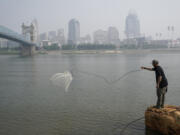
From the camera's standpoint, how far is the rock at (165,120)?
9.28 metres

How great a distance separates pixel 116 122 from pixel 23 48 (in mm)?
127971

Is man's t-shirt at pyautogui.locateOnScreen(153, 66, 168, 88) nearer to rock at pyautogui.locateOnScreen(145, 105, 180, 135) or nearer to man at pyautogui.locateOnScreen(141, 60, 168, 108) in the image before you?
man at pyautogui.locateOnScreen(141, 60, 168, 108)

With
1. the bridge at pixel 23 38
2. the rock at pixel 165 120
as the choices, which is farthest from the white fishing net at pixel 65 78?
the bridge at pixel 23 38

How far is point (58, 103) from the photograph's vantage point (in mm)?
17734

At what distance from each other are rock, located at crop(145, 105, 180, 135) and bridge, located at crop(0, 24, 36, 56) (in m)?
79.8

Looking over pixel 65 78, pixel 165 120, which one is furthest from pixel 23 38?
pixel 165 120

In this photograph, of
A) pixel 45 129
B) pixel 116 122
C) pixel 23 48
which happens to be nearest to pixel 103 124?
pixel 116 122

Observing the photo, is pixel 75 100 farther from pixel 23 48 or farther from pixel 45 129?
pixel 23 48

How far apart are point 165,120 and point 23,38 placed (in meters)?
109

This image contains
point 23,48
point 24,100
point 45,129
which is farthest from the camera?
point 23,48

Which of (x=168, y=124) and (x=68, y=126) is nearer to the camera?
(x=168, y=124)

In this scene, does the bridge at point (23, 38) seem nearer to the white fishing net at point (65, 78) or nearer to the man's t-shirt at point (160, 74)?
the white fishing net at point (65, 78)

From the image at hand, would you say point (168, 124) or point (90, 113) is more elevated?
point (168, 124)

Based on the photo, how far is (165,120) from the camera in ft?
31.5
